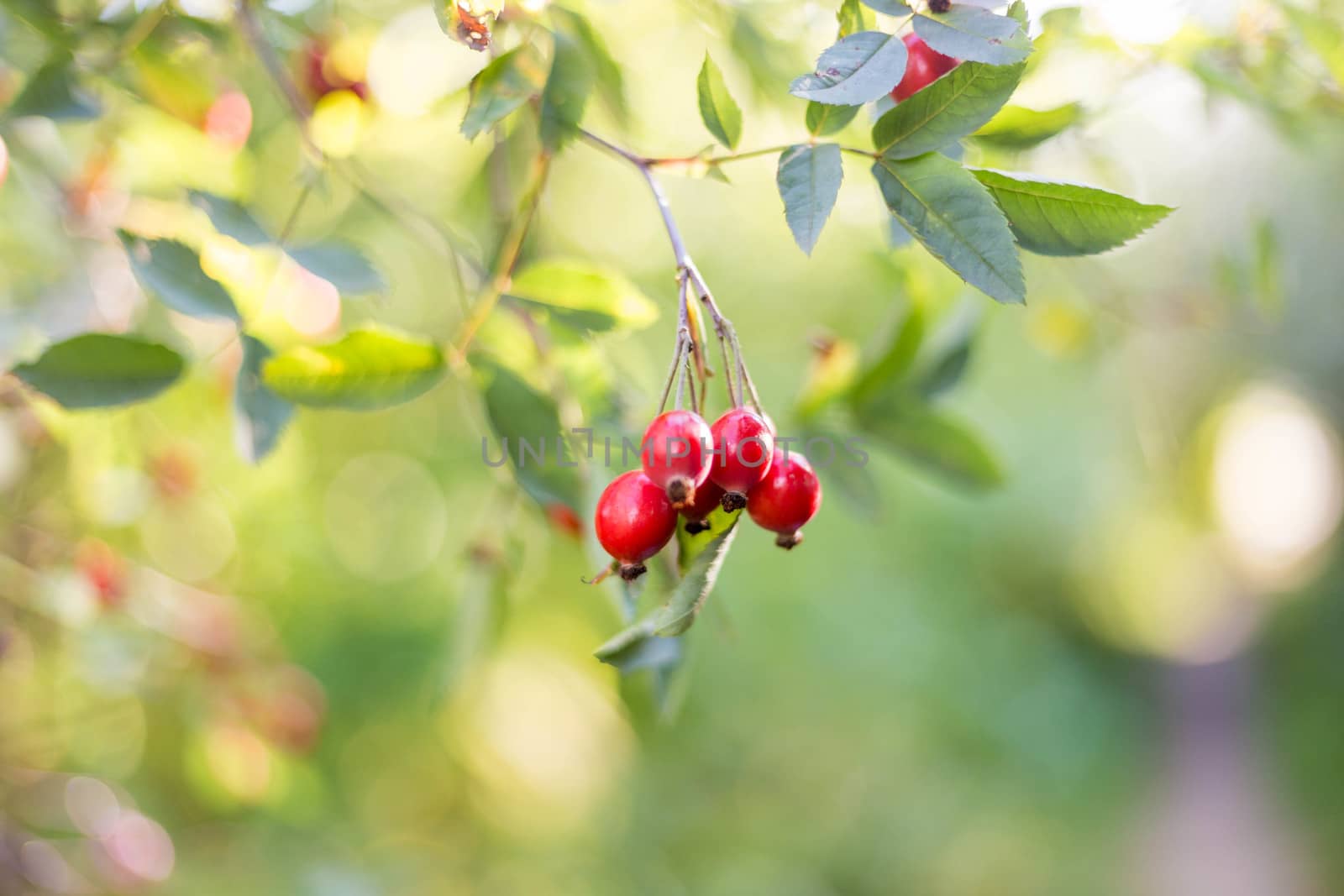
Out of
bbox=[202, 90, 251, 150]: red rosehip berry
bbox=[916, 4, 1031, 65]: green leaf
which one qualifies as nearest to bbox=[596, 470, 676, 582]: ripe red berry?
bbox=[916, 4, 1031, 65]: green leaf

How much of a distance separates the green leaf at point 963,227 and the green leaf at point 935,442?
1.38ft

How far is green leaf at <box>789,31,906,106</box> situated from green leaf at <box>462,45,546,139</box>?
190 mm

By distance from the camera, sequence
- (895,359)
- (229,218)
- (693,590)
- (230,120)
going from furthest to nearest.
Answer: (230,120) < (895,359) < (229,218) < (693,590)

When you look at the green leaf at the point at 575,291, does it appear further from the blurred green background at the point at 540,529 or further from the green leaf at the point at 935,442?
the green leaf at the point at 935,442

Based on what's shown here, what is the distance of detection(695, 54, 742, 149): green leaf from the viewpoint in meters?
0.57

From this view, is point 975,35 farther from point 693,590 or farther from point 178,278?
Answer: point 178,278

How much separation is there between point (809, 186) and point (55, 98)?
62cm

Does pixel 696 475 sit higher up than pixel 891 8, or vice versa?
pixel 891 8

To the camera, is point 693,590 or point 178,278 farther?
point 178,278

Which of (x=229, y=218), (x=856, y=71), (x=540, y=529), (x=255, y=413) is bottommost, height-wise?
(x=540, y=529)

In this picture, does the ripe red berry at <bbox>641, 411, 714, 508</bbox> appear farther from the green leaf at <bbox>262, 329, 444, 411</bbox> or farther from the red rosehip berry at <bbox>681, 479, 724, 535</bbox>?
the green leaf at <bbox>262, 329, 444, 411</bbox>

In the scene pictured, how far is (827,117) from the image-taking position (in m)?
0.52

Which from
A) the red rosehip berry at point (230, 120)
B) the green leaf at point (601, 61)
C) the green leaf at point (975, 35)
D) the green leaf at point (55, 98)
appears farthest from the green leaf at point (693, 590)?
the red rosehip berry at point (230, 120)

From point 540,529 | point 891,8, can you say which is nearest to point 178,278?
point 540,529
